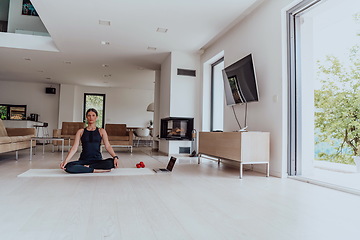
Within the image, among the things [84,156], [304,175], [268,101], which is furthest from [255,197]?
[84,156]

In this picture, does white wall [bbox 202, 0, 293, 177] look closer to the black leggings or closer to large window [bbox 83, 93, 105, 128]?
the black leggings

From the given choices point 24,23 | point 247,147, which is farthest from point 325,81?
point 24,23

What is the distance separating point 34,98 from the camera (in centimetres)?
1146

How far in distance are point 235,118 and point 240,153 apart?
4.89 ft

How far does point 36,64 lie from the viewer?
8.13 metres

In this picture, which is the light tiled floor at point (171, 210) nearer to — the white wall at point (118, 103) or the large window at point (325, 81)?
the large window at point (325, 81)

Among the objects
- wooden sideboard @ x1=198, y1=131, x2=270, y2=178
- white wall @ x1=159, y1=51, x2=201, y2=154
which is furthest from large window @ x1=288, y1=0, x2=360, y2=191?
white wall @ x1=159, y1=51, x2=201, y2=154

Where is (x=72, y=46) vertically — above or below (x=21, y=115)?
above

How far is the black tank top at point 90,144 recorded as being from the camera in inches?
147

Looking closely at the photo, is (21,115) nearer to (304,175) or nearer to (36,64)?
(36,64)

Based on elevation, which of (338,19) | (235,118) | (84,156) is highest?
(338,19)

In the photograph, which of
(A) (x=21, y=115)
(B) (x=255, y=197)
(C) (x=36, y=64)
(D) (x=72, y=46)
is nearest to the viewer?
(B) (x=255, y=197)

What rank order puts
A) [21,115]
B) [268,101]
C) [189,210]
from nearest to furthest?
[189,210], [268,101], [21,115]

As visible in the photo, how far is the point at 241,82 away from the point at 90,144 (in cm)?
259
